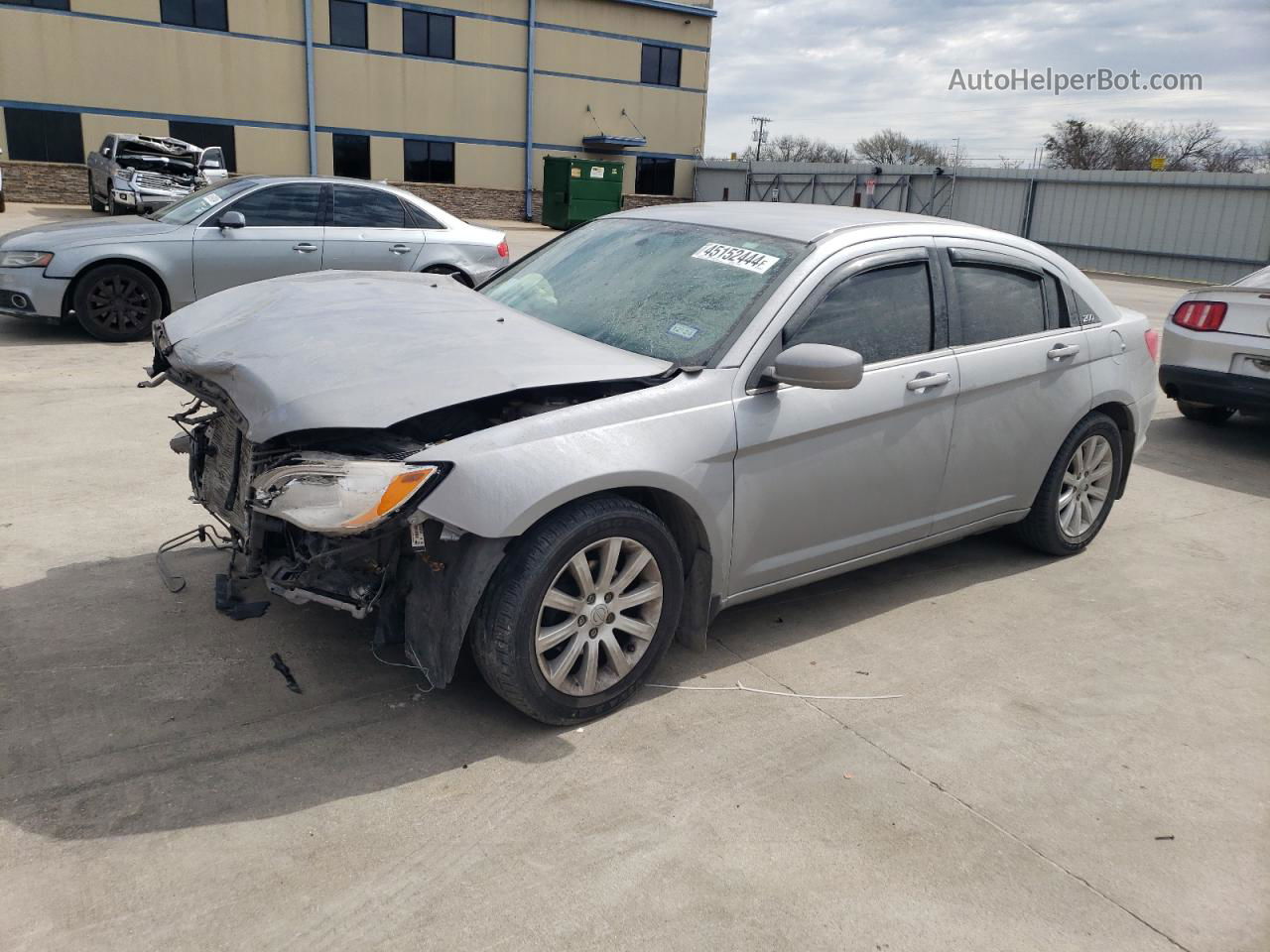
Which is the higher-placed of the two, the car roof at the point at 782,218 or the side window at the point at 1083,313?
the car roof at the point at 782,218

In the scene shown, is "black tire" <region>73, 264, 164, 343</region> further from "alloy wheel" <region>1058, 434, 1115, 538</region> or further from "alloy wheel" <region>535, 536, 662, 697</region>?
"alloy wheel" <region>1058, 434, 1115, 538</region>

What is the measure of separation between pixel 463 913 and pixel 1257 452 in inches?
305

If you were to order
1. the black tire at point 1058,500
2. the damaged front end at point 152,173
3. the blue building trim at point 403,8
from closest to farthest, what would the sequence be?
the black tire at point 1058,500 → the damaged front end at point 152,173 → the blue building trim at point 403,8

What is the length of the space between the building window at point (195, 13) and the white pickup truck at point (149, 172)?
6.64 meters

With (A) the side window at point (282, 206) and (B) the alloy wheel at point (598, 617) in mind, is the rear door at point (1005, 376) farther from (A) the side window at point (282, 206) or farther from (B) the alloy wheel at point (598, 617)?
(A) the side window at point (282, 206)

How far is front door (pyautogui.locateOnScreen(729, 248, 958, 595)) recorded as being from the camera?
3.70 m

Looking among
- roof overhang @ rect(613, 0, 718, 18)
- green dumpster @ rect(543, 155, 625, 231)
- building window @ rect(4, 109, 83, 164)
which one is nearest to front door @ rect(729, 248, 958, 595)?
green dumpster @ rect(543, 155, 625, 231)

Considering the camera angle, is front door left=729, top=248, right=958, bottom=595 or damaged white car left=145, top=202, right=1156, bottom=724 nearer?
damaged white car left=145, top=202, right=1156, bottom=724

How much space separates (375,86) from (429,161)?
2739mm

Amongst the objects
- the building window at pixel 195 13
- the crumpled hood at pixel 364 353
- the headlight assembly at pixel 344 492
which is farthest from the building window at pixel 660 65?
the headlight assembly at pixel 344 492

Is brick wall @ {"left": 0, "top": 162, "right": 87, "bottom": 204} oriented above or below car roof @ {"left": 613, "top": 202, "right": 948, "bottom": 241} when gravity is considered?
below

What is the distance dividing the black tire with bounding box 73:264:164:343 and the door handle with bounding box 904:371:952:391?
293 inches

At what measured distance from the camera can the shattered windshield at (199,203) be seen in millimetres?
9398

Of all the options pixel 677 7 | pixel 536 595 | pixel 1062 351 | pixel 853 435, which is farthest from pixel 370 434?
pixel 677 7
